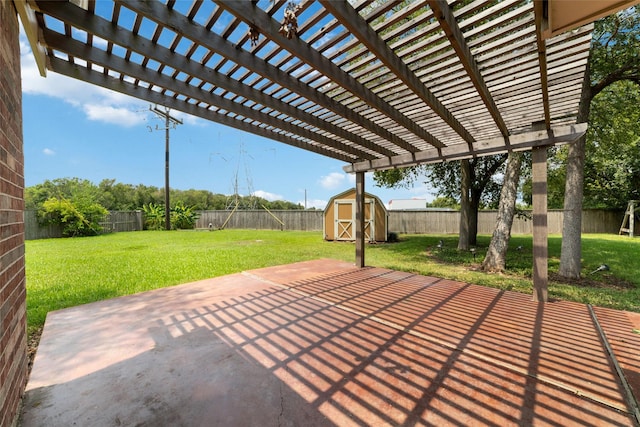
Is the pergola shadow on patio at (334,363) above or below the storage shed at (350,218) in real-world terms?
below

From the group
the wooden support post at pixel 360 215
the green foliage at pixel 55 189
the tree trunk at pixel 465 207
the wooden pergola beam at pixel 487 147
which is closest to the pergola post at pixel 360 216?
the wooden support post at pixel 360 215

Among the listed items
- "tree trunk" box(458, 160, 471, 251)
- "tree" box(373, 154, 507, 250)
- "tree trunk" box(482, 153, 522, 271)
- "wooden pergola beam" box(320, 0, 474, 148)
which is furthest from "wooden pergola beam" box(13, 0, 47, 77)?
"tree trunk" box(458, 160, 471, 251)

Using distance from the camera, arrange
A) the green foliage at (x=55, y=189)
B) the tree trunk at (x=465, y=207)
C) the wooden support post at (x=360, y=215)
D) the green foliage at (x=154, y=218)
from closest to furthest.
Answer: the wooden support post at (x=360, y=215)
the tree trunk at (x=465, y=207)
the green foliage at (x=154, y=218)
the green foliage at (x=55, y=189)

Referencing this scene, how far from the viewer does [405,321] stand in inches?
118

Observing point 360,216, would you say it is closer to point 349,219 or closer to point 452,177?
point 349,219

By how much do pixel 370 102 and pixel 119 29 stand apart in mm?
1949

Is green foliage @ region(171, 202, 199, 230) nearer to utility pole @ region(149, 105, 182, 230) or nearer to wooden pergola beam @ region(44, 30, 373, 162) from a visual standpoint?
utility pole @ region(149, 105, 182, 230)

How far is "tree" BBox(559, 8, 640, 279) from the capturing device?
5465 mm

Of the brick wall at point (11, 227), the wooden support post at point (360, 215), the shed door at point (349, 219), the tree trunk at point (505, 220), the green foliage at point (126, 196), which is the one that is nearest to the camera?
the brick wall at point (11, 227)

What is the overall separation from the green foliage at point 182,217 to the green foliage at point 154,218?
0.69 meters

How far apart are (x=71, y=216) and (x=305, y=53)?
17.5 meters

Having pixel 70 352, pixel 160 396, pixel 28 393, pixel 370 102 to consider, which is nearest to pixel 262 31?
pixel 370 102

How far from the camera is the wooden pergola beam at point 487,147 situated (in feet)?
10.9

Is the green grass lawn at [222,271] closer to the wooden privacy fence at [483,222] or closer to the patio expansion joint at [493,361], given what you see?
the patio expansion joint at [493,361]
